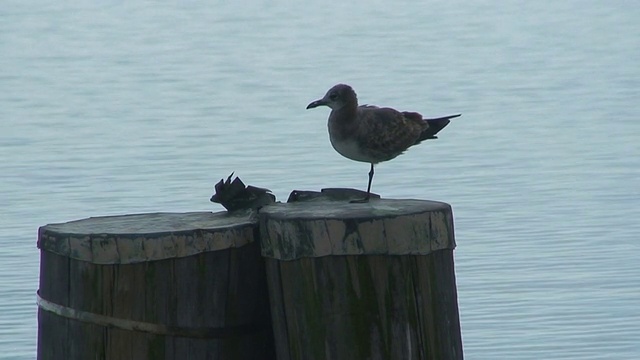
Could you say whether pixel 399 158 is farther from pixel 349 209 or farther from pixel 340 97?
pixel 349 209

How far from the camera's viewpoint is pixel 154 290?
11.1 feet

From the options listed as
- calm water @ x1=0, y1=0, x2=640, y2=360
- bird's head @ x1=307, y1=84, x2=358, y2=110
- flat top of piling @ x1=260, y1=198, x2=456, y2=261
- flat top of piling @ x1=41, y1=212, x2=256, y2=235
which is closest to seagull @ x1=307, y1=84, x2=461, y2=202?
bird's head @ x1=307, y1=84, x2=358, y2=110

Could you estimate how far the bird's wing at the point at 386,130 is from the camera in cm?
430

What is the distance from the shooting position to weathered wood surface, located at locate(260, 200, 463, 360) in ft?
10.7

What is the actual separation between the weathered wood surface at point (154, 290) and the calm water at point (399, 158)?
122 inches

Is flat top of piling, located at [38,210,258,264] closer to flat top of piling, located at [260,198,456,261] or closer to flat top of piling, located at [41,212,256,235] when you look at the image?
flat top of piling, located at [41,212,256,235]

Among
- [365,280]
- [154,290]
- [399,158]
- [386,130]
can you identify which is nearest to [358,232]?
[365,280]

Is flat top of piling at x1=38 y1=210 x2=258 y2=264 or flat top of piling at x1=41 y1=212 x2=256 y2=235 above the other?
flat top of piling at x1=41 y1=212 x2=256 y2=235

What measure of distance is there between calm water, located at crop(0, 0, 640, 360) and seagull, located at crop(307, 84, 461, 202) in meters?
2.29

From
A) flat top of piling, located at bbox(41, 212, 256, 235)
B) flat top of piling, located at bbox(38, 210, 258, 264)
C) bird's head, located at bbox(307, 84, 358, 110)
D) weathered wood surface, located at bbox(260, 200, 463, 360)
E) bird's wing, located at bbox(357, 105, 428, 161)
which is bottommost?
weathered wood surface, located at bbox(260, 200, 463, 360)

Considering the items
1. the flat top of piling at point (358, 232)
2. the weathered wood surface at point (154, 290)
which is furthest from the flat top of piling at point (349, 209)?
the weathered wood surface at point (154, 290)

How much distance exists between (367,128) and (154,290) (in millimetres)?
1128

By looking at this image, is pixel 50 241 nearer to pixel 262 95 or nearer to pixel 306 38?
pixel 262 95

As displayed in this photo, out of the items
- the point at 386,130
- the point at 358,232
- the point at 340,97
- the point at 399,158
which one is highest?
the point at 399,158
